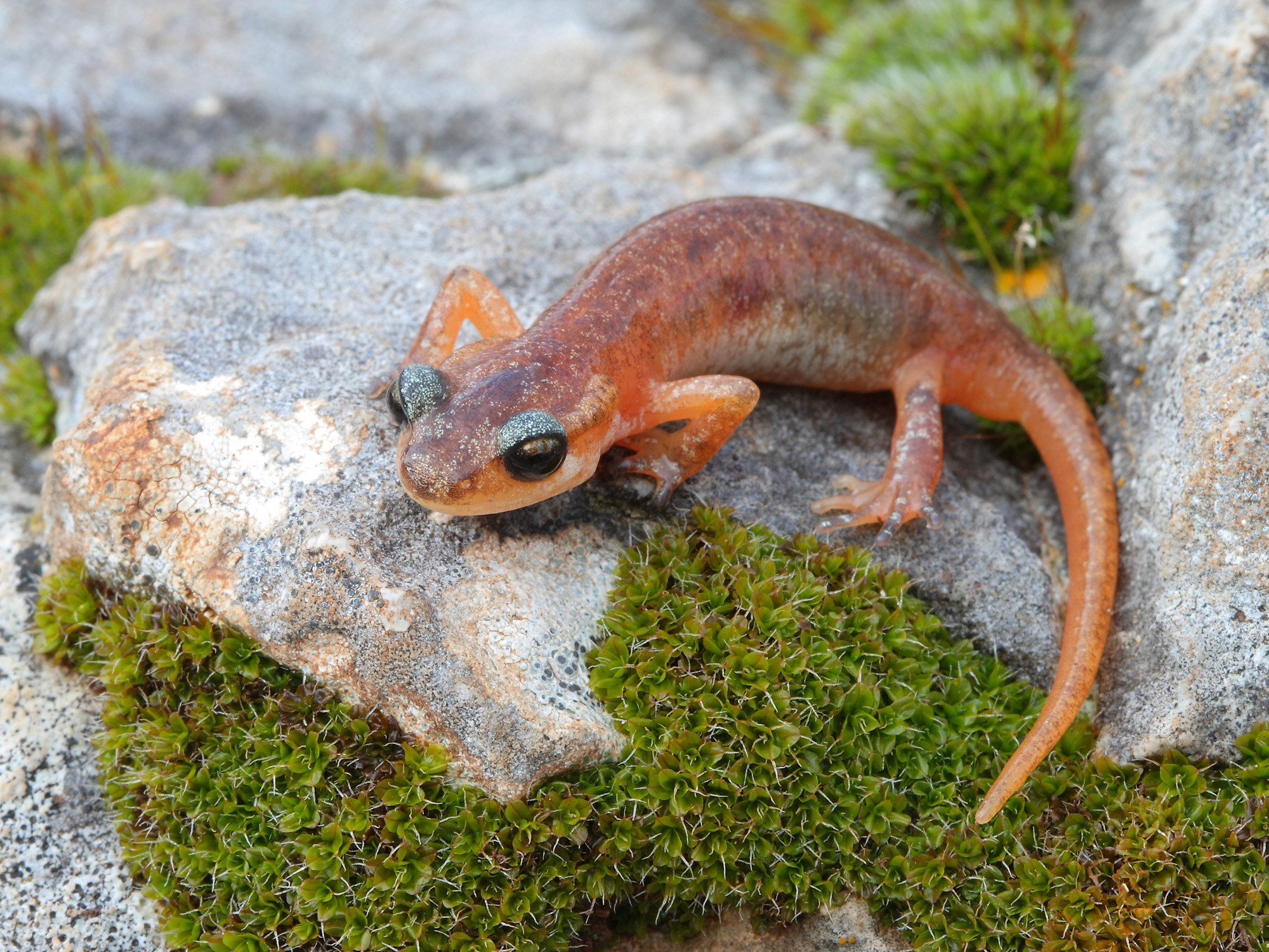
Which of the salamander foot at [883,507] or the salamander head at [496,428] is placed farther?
the salamander foot at [883,507]

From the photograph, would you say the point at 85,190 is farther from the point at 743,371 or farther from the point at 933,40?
the point at 933,40

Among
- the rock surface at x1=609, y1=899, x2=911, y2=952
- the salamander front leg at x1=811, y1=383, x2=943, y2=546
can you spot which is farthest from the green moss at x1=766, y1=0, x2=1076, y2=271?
the rock surface at x1=609, y1=899, x2=911, y2=952

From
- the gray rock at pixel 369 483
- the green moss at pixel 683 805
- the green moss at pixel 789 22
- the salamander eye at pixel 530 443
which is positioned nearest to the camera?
the salamander eye at pixel 530 443

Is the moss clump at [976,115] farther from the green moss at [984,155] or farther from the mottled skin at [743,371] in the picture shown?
the mottled skin at [743,371]

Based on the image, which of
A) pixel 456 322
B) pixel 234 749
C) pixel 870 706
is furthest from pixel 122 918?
pixel 870 706

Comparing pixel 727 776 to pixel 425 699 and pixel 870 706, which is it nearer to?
pixel 870 706

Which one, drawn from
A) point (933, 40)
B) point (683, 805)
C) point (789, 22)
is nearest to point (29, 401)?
point (683, 805)

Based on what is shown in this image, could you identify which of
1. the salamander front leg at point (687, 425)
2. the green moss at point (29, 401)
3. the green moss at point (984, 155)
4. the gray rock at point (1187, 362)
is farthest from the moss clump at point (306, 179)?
the gray rock at point (1187, 362)
